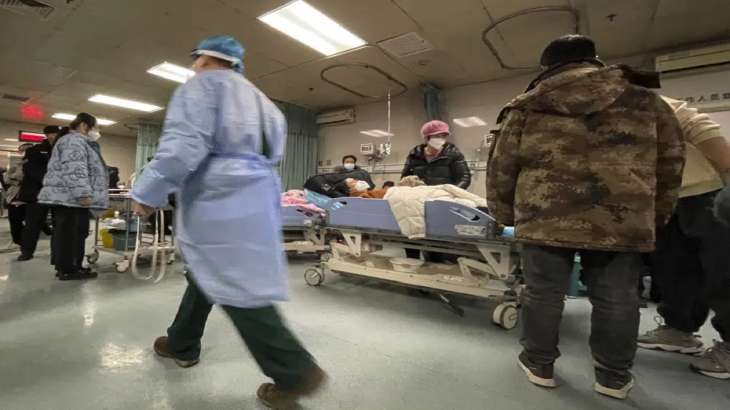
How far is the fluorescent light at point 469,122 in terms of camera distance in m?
5.35

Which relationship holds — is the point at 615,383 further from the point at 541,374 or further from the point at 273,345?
the point at 273,345

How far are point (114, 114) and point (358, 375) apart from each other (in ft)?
29.6

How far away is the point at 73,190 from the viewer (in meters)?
2.61

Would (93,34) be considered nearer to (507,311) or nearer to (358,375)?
(358,375)

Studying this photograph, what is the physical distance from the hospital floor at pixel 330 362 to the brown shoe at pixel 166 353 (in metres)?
0.03

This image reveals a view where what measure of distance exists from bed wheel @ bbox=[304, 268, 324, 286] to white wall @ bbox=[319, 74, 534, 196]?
11.3ft

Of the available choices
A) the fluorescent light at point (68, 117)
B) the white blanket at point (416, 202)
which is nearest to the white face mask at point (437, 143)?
the white blanket at point (416, 202)

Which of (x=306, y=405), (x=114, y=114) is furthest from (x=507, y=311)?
(x=114, y=114)

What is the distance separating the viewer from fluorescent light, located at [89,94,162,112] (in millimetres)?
6656

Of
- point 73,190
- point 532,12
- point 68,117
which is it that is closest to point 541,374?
point 73,190

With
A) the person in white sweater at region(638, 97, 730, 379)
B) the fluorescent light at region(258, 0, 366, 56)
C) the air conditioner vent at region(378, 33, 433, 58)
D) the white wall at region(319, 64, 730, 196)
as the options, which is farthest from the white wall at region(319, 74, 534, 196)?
the person in white sweater at region(638, 97, 730, 379)

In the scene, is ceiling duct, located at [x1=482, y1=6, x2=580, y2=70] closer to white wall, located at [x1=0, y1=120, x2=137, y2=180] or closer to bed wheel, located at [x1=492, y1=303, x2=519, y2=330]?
bed wheel, located at [x1=492, y1=303, x2=519, y2=330]

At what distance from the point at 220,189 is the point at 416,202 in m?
1.31

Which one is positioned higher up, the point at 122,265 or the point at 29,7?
the point at 29,7
